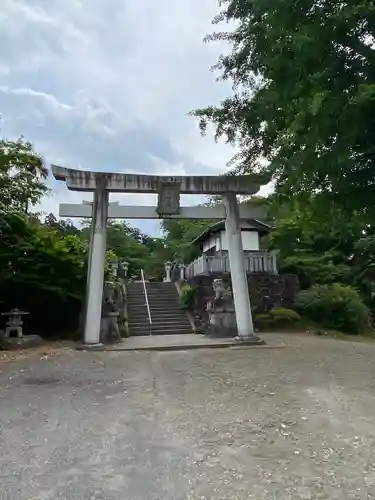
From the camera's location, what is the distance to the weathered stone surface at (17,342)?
10180 millimetres

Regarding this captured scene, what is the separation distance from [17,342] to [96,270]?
2454mm

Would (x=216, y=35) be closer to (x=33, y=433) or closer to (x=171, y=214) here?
(x=171, y=214)

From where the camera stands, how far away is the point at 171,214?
36.3 ft

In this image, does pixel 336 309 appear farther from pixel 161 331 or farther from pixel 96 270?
pixel 96 270

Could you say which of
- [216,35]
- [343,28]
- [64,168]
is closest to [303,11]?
[343,28]

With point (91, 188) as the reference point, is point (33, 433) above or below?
below

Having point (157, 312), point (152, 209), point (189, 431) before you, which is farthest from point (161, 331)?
point (189, 431)

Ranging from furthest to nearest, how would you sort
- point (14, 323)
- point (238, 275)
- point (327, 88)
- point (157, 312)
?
point (157, 312), point (238, 275), point (14, 323), point (327, 88)

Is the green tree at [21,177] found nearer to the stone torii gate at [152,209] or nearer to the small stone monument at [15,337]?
the stone torii gate at [152,209]

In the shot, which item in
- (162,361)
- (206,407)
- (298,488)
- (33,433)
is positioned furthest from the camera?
(162,361)

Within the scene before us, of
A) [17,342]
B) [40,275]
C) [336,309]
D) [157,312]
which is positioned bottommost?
[17,342]

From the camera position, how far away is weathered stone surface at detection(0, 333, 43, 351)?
10180mm

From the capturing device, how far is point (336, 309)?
1420 cm

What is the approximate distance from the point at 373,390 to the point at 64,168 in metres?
8.00
